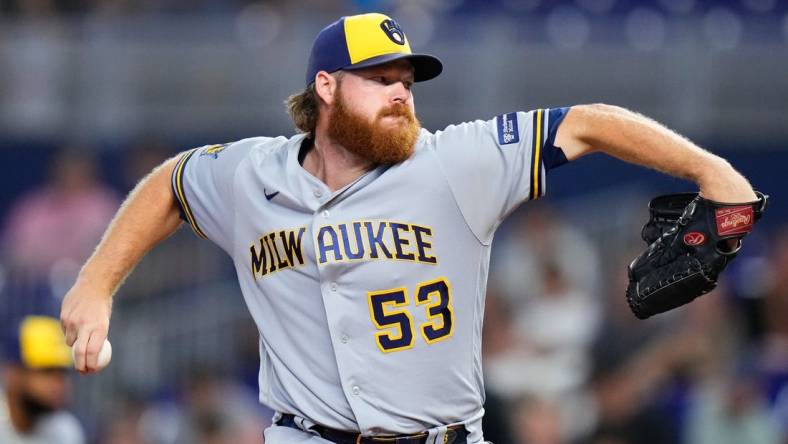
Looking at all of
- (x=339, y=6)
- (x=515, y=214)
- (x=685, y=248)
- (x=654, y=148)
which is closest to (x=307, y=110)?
(x=654, y=148)

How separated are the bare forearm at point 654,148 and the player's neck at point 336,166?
28.9 inches

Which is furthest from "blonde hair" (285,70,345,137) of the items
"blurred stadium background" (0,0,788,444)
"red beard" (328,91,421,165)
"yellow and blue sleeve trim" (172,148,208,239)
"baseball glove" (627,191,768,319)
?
"blurred stadium background" (0,0,788,444)

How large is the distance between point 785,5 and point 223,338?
5352mm

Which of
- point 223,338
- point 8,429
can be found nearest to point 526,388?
point 223,338

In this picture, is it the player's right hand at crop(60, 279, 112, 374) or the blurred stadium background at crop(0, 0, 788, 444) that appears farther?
the blurred stadium background at crop(0, 0, 788, 444)

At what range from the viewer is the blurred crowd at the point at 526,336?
809 centimetres

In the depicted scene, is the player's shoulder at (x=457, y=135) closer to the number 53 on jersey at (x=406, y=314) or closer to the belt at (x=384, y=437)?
the number 53 on jersey at (x=406, y=314)

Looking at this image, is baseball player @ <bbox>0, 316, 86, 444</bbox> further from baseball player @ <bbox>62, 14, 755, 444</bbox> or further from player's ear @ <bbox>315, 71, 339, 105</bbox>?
player's ear @ <bbox>315, 71, 339, 105</bbox>

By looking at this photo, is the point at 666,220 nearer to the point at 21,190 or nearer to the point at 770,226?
the point at 770,226

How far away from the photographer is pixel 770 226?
33.1ft

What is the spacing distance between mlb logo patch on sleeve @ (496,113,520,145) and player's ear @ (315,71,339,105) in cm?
57

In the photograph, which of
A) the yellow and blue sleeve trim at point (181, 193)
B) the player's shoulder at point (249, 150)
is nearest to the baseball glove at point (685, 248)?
the player's shoulder at point (249, 150)

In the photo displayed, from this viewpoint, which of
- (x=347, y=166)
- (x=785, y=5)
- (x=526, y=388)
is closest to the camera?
(x=347, y=166)

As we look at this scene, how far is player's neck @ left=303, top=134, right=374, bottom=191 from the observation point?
4.76 m
